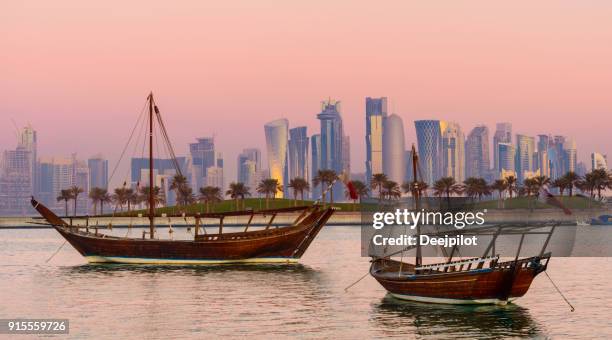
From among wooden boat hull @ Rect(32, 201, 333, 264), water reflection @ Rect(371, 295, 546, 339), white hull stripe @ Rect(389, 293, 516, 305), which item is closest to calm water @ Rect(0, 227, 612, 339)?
water reflection @ Rect(371, 295, 546, 339)

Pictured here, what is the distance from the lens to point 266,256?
10731cm

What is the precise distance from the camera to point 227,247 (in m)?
105

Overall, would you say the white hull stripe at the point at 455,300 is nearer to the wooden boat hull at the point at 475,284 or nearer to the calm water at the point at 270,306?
the wooden boat hull at the point at 475,284

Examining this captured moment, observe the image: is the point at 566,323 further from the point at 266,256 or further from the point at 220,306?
the point at 266,256

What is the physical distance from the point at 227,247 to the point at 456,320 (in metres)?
49.5

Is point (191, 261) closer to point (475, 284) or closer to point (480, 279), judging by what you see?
point (475, 284)

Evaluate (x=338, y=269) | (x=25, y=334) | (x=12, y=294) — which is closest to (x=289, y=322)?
(x=25, y=334)

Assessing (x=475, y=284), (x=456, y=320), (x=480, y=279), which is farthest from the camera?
(x=475, y=284)

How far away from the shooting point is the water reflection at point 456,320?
55.1 metres

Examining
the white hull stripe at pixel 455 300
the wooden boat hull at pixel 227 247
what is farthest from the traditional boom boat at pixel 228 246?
the white hull stripe at pixel 455 300

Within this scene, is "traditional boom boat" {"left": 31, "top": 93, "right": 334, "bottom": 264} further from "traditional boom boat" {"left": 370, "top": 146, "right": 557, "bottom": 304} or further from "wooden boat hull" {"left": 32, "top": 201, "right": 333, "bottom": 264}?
"traditional boom boat" {"left": 370, "top": 146, "right": 557, "bottom": 304}

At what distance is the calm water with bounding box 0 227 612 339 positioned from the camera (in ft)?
186

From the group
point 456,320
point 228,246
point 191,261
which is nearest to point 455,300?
point 456,320

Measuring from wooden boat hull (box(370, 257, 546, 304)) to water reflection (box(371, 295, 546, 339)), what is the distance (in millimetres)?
581
